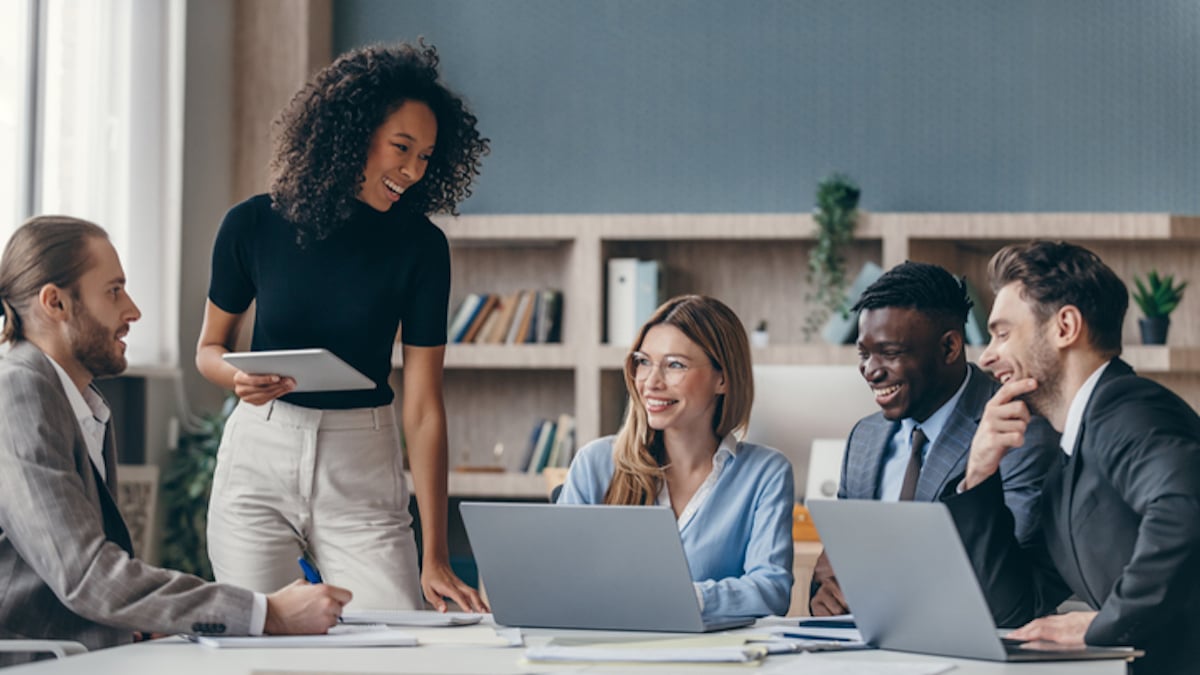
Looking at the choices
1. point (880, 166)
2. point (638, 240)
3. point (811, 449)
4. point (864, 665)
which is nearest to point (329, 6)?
point (638, 240)

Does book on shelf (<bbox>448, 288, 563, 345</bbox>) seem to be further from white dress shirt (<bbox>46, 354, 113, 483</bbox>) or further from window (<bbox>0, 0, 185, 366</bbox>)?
white dress shirt (<bbox>46, 354, 113, 483</bbox>)

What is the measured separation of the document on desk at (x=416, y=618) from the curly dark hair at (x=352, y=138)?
0.71m

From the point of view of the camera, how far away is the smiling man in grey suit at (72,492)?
5.62ft

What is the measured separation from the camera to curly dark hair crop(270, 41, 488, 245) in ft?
7.73

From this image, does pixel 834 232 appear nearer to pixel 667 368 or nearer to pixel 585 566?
pixel 667 368

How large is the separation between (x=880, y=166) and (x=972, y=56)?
548mm

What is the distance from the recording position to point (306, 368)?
210 cm

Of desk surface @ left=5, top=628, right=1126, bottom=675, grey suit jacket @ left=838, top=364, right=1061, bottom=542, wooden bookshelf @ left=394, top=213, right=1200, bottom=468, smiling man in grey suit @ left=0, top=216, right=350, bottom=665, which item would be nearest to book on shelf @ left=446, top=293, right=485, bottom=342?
wooden bookshelf @ left=394, top=213, right=1200, bottom=468

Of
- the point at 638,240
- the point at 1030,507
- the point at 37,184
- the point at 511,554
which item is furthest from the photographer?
the point at 638,240

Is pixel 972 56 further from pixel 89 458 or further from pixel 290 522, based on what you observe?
pixel 89 458

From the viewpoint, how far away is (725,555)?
2205 mm

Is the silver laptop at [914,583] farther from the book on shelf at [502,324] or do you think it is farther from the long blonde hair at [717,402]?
the book on shelf at [502,324]

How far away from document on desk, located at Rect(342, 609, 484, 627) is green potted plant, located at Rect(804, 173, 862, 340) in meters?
3.23

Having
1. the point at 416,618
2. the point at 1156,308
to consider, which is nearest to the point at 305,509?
the point at 416,618
